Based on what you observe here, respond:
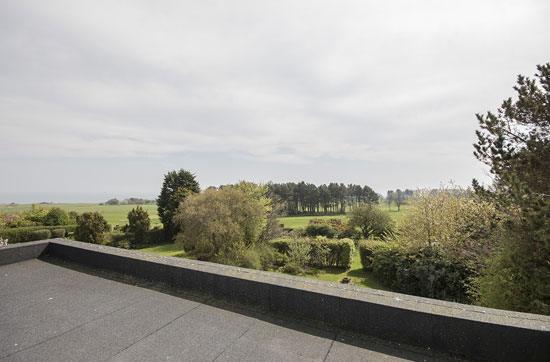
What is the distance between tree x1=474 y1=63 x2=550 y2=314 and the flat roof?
311cm

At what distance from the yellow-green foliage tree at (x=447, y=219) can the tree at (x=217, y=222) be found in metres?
9.14

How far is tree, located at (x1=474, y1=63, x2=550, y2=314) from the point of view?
395cm

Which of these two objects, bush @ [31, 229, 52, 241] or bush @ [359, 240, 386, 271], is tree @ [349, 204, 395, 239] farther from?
bush @ [31, 229, 52, 241]

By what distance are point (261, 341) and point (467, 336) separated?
6.40ft

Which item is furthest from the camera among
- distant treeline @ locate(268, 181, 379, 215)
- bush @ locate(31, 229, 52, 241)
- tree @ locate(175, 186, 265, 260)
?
distant treeline @ locate(268, 181, 379, 215)


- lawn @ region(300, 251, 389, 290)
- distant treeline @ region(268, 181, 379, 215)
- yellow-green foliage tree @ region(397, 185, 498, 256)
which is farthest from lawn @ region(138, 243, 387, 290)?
distant treeline @ region(268, 181, 379, 215)

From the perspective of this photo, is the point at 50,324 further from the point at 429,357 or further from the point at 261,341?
the point at 429,357

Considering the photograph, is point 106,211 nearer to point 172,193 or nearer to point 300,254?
point 172,193

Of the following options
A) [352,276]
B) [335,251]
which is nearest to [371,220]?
[335,251]

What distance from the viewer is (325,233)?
102 ft

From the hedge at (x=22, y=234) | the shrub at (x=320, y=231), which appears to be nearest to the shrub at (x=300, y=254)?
the shrub at (x=320, y=231)

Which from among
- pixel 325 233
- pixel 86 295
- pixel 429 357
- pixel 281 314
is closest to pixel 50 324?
pixel 86 295

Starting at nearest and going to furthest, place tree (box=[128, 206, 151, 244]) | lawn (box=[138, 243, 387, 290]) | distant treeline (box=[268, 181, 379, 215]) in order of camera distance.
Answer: lawn (box=[138, 243, 387, 290]) → tree (box=[128, 206, 151, 244]) → distant treeline (box=[268, 181, 379, 215])

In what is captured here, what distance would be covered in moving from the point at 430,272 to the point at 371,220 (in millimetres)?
20256
